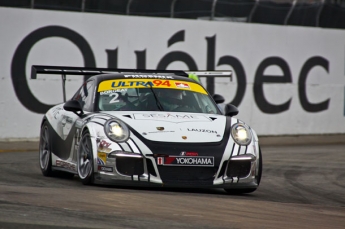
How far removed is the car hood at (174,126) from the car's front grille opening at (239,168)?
0.30m

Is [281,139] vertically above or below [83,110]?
below

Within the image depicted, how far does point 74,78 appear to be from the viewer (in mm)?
17594

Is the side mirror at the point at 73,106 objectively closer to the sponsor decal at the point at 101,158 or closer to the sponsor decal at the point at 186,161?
the sponsor decal at the point at 101,158

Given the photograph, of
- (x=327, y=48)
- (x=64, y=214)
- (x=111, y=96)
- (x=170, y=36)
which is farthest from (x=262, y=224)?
(x=327, y=48)

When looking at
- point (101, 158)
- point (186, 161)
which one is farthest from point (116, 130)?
point (186, 161)

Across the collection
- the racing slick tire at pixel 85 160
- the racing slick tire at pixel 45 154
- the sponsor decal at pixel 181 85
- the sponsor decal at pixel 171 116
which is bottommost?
the racing slick tire at pixel 45 154

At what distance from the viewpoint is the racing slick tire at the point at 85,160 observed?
31.0 ft

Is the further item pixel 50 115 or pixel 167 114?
pixel 50 115

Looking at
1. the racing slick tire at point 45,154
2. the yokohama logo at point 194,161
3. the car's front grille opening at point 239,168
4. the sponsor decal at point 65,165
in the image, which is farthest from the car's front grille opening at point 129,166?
the racing slick tire at point 45,154

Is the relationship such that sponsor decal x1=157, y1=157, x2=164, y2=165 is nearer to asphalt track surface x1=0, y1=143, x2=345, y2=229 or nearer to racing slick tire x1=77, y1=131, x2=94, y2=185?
asphalt track surface x1=0, y1=143, x2=345, y2=229

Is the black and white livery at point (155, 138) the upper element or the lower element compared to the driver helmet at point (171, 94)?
lower

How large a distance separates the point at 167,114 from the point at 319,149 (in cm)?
834

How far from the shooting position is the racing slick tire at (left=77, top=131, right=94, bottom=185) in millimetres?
9457

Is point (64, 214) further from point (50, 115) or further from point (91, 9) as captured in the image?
point (91, 9)
